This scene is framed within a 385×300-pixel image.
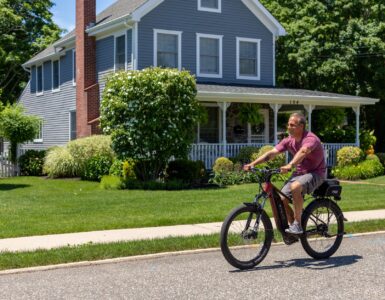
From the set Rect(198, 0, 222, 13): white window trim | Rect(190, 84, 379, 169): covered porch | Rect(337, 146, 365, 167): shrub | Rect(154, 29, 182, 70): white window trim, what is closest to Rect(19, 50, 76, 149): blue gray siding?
Rect(154, 29, 182, 70): white window trim

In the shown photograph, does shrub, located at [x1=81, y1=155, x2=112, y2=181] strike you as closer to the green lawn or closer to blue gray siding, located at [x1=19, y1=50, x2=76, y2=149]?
the green lawn

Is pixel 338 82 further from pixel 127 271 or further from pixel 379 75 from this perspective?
pixel 127 271

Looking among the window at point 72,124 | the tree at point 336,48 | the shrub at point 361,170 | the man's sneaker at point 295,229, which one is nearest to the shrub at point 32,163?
the window at point 72,124

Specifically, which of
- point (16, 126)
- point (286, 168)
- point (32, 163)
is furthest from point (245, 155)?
point (286, 168)

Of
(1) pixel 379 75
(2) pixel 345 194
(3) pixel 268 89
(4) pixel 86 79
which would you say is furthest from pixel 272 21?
(2) pixel 345 194

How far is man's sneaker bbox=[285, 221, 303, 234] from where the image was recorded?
25.2ft

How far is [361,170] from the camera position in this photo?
2238 centimetres

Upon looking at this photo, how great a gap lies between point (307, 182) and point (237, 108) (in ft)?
58.7

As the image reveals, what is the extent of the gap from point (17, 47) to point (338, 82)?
66.5 feet

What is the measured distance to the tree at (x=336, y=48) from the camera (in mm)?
30125

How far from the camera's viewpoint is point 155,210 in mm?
13016

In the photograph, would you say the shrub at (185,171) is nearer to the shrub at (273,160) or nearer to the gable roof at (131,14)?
the shrub at (273,160)

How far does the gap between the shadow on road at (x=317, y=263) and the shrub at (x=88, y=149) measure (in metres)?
14.3

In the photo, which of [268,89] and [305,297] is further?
[268,89]
